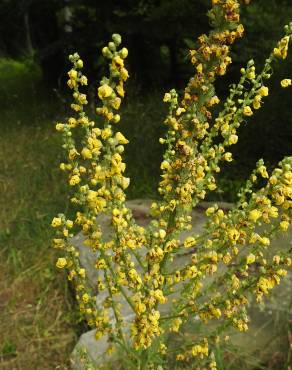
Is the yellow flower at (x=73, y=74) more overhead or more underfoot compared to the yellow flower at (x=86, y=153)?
more overhead

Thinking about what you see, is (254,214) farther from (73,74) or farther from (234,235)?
(73,74)

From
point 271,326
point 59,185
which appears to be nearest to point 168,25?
point 59,185

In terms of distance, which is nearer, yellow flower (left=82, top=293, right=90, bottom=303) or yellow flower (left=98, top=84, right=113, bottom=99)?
yellow flower (left=98, top=84, right=113, bottom=99)

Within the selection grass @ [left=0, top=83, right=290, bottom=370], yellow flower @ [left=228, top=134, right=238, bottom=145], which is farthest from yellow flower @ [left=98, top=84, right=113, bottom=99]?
grass @ [left=0, top=83, right=290, bottom=370]

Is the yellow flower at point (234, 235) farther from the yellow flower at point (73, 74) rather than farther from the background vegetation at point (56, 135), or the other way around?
the background vegetation at point (56, 135)

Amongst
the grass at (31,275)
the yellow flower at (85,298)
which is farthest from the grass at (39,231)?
the yellow flower at (85,298)

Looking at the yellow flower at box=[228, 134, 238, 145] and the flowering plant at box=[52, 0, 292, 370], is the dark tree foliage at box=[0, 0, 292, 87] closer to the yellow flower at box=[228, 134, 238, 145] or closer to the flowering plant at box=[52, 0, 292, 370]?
the yellow flower at box=[228, 134, 238, 145]

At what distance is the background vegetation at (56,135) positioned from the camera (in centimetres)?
438

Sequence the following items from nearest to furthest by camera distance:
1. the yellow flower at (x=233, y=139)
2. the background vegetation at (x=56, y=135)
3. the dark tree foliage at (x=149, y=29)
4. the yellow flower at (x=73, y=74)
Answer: the yellow flower at (x=73, y=74), the yellow flower at (x=233, y=139), the background vegetation at (x=56, y=135), the dark tree foliage at (x=149, y=29)

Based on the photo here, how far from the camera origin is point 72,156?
1.81 metres

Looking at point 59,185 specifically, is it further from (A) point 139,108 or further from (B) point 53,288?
(A) point 139,108

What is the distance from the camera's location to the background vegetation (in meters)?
4.38

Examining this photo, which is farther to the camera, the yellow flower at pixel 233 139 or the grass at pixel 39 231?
the grass at pixel 39 231

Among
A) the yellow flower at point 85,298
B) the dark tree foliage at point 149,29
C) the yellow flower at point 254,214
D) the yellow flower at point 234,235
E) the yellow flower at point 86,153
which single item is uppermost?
the yellow flower at point 86,153
